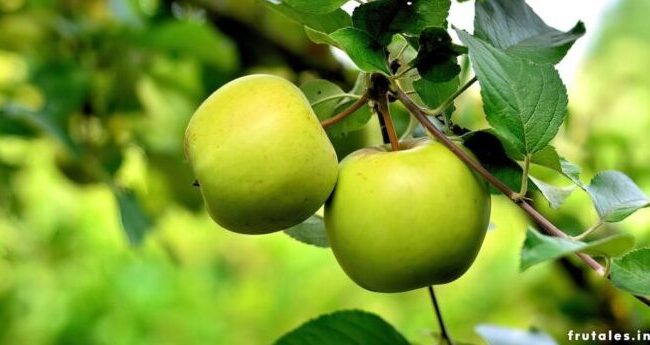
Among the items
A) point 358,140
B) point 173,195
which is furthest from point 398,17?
point 173,195

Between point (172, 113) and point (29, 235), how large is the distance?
2.05ft

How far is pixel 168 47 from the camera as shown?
3.48ft

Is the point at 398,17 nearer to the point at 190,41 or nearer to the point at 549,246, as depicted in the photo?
the point at 549,246

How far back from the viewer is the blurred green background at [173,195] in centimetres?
107

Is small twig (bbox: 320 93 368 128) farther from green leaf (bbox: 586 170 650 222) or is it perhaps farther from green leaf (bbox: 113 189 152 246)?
green leaf (bbox: 113 189 152 246)

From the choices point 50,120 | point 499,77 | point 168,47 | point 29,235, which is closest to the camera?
point 499,77

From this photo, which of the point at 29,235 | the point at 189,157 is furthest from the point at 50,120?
the point at 29,235

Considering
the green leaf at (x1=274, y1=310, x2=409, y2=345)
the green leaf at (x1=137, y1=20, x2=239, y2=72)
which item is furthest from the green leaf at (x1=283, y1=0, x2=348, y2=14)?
the green leaf at (x1=137, y1=20, x2=239, y2=72)

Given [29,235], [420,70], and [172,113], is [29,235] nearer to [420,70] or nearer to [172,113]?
[172,113]

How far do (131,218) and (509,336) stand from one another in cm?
36

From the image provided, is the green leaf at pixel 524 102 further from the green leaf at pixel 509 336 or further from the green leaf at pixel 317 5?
the green leaf at pixel 509 336

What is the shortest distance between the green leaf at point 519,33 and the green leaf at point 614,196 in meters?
0.07

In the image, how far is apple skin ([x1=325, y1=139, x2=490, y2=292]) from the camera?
1.39 ft

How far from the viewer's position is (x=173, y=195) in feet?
3.89
